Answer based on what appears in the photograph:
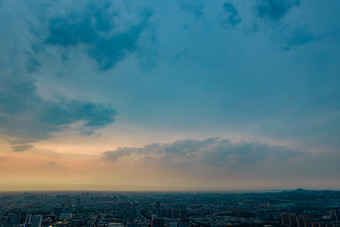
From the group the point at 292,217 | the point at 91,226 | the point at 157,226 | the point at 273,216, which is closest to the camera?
the point at 157,226

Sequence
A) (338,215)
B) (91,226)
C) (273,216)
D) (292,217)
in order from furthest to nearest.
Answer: (273,216) < (338,215) < (292,217) < (91,226)

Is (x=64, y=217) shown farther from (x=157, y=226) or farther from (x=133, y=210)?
(x=157, y=226)

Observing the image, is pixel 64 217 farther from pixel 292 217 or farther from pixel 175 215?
pixel 292 217

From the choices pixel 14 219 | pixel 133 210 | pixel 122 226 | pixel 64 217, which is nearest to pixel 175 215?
pixel 133 210

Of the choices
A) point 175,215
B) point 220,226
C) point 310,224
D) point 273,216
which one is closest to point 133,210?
point 175,215

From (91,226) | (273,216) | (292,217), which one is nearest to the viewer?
(91,226)

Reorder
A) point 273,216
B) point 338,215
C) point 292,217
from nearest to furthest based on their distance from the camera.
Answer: point 292,217 → point 338,215 → point 273,216

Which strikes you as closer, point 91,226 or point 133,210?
point 91,226

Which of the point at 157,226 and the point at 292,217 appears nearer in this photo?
the point at 157,226
